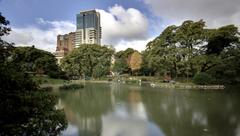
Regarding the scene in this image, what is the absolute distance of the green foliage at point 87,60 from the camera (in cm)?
4241

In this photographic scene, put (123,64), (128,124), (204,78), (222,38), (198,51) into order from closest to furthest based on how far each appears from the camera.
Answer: (128,124) < (204,78) < (222,38) < (198,51) < (123,64)

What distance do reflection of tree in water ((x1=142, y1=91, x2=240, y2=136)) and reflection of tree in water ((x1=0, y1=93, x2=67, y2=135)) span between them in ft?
16.1

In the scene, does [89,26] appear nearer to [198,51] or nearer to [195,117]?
[198,51]

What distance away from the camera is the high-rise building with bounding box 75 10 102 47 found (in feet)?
257

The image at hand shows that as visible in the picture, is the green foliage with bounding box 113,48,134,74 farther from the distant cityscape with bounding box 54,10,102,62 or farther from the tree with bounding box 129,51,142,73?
the distant cityscape with bounding box 54,10,102,62

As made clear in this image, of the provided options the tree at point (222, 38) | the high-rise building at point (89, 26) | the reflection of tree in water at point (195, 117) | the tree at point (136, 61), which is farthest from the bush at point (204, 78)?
the high-rise building at point (89, 26)

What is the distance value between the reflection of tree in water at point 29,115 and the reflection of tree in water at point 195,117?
16.1ft

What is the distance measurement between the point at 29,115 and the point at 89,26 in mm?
75873

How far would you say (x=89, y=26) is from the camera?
3118 inches

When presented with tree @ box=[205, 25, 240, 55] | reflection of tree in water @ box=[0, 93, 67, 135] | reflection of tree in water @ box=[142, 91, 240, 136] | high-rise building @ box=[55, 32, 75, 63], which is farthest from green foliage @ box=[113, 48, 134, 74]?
high-rise building @ box=[55, 32, 75, 63]

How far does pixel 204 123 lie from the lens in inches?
410

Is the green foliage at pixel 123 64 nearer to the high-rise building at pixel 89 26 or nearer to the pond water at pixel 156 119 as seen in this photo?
the pond water at pixel 156 119

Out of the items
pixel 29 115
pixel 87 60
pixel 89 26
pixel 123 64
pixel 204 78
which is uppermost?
pixel 89 26

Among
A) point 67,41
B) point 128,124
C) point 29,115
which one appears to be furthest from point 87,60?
point 67,41
